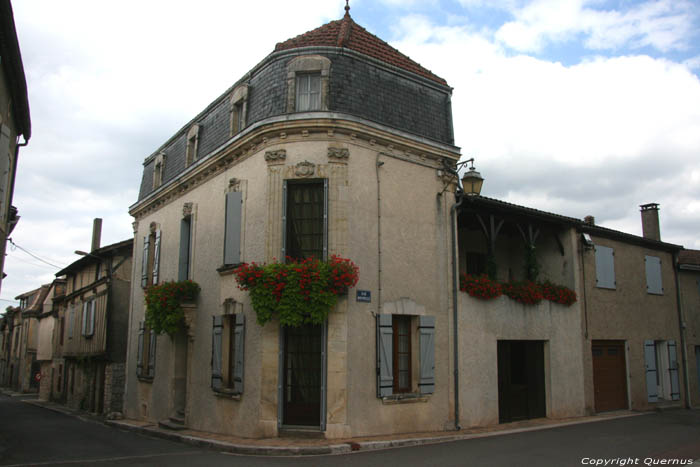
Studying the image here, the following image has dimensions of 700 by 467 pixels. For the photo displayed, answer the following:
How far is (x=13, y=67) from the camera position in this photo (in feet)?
33.6

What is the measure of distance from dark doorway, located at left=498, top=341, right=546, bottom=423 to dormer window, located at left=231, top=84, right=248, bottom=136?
856 cm

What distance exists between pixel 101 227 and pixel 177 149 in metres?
16.1

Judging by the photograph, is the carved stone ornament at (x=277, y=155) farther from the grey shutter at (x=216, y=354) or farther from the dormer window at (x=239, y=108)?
the grey shutter at (x=216, y=354)

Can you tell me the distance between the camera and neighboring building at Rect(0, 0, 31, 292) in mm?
9288

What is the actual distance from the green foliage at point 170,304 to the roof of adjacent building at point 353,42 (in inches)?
253

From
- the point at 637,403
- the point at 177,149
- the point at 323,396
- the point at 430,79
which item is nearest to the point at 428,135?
the point at 430,79

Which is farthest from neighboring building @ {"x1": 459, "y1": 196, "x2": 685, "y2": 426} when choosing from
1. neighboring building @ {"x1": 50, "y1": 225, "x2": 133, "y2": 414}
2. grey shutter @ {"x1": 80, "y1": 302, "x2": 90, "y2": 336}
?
grey shutter @ {"x1": 80, "y1": 302, "x2": 90, "y2": 336}

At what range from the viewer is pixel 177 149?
1781 centimetres

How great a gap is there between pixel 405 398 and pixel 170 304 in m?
6.57

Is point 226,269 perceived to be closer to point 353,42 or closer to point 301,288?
point 301,288

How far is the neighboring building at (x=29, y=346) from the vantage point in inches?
1587

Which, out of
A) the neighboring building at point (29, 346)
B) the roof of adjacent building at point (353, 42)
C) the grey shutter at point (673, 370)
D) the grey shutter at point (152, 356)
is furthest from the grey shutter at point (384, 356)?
the neighboring building at point (29, 346)

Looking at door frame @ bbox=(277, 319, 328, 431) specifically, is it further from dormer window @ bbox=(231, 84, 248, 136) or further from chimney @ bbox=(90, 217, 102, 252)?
chimney @ bbox=(90, 217, 102, 252)

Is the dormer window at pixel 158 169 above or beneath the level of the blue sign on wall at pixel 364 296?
above
